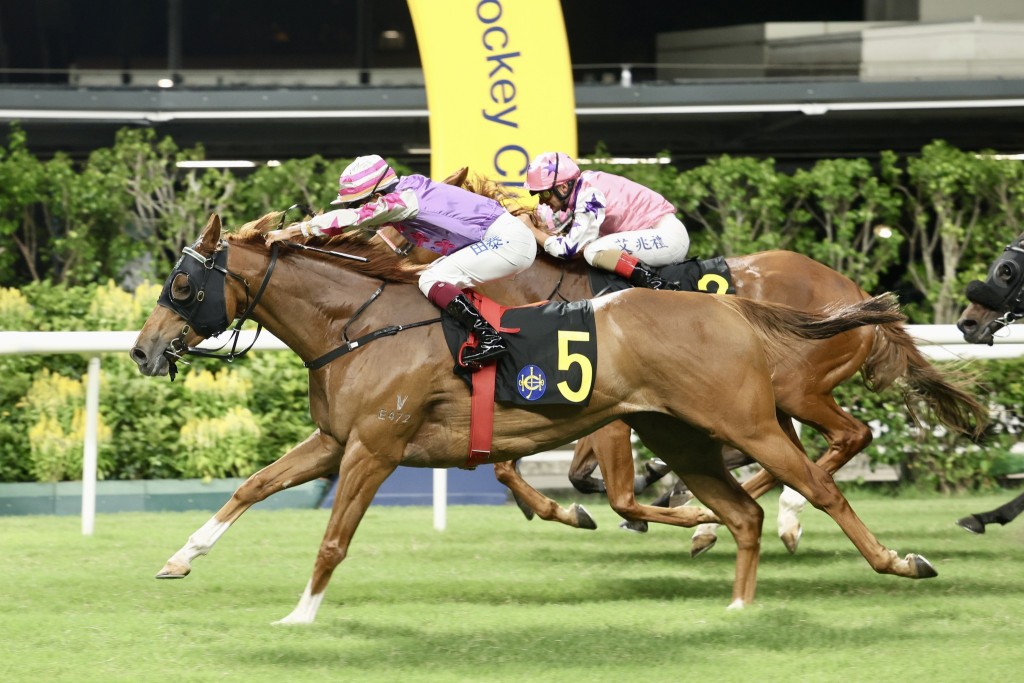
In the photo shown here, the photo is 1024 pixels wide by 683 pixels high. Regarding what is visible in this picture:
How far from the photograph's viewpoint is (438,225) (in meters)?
5.20

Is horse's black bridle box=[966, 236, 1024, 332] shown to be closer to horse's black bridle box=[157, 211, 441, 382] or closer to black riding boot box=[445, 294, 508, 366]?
black riding boot box=[445, 294, 508, 366]

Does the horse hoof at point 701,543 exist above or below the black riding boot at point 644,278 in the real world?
below

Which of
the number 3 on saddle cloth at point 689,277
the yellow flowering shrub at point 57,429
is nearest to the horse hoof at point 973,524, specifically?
the number 3 on saddle cloth at point 689,277

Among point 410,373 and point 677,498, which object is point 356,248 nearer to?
point 410,373

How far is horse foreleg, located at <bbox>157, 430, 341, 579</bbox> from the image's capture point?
4867 millimetres

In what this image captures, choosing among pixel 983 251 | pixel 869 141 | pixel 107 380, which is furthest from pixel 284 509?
pixel 869 141

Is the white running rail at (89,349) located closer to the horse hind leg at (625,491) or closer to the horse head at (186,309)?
the horse hind leg at (625,491)

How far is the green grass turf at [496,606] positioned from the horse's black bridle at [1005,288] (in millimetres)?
1140

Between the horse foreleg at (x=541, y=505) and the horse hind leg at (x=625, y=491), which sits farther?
the horse foreleg at (x=541, y=505)

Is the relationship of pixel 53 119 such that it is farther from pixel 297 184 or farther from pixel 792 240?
pixel 792 240

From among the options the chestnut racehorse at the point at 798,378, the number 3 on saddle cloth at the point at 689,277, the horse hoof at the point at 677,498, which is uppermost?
the number 3 on saddle cloth at the point at 689,277

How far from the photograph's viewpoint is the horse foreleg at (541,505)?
6.14 m

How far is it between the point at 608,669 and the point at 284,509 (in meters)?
3.99

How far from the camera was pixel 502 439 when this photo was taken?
4.87 metres
